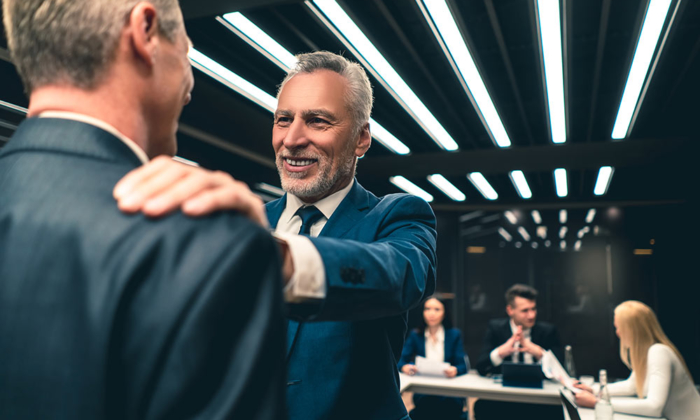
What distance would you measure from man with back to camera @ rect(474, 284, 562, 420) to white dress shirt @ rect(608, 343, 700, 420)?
1627 millimetres

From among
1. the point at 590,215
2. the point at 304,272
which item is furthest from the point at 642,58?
the point at 590,215

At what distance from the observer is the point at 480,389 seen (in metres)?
4.76

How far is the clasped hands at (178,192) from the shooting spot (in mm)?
454

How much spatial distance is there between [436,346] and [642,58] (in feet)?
12.2

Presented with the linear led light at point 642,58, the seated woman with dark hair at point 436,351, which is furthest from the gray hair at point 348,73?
the seated woman with dark hair at point 436,351

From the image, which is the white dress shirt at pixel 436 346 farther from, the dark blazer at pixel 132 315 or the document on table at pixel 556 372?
the dark blazer at pixel 132 315

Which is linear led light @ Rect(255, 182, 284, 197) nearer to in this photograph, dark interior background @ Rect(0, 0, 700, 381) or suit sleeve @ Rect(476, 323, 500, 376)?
dark interior background @ Rect(0, 0, 700, 381)

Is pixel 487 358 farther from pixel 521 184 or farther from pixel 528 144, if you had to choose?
pixel 521 184

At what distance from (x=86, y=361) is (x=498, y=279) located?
Result: 11094 millimetres

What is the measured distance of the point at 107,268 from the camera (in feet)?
1.43

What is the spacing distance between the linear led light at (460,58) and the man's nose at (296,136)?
250 cm

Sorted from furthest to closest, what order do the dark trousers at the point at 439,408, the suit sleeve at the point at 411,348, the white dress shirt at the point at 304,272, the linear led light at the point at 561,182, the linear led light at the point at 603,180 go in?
1. the linear led light at the point at 561,182
2. the linear led light at the point at 603,180
3. the suit sleeve at the point at 411,348
4. the dark trousers at the point at 439,408
5. the white dress shirt at the point at 304,272

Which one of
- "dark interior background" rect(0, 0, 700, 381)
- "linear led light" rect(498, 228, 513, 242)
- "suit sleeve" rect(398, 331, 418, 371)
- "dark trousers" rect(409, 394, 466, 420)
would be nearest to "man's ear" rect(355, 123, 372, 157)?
"dark interior background" rect(0, 0, 700, 381)

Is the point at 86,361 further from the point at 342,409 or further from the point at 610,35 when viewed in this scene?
the point at 610,35
